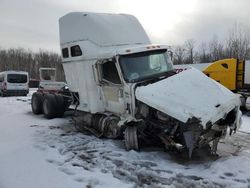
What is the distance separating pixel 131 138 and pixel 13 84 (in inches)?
923

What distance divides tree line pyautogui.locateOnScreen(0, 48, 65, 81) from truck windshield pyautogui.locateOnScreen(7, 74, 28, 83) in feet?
129

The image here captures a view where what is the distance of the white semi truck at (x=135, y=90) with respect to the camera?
7.64 meters

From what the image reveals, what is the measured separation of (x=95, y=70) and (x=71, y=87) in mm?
2156

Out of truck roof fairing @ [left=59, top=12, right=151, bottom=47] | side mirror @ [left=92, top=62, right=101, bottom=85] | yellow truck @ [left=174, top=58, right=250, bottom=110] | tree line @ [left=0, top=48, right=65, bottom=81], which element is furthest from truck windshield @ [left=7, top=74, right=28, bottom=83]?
tree line @ [left=0, top=48, right=65, bottom=81]

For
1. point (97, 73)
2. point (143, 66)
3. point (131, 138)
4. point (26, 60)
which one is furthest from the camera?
point (26, 60)

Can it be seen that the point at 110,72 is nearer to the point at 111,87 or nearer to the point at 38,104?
the point at 111,87

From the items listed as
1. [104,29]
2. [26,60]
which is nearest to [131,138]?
[104,29]

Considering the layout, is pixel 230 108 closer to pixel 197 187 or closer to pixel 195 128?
pixel 195 128

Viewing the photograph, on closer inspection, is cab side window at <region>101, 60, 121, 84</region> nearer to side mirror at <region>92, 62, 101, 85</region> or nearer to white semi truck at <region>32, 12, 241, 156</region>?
white semi truck at <region>32, 12, 241, 156</region>

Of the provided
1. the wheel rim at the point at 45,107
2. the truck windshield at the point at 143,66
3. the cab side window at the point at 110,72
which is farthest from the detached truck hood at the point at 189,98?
the wheel rim at the point at 45,107

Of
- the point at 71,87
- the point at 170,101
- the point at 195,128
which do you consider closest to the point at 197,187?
the point at 195,128

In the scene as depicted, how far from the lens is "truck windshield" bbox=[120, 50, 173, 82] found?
9141 mm

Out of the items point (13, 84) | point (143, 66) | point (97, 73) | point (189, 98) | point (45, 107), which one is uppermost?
point (143, 66)

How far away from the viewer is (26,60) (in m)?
73.4
